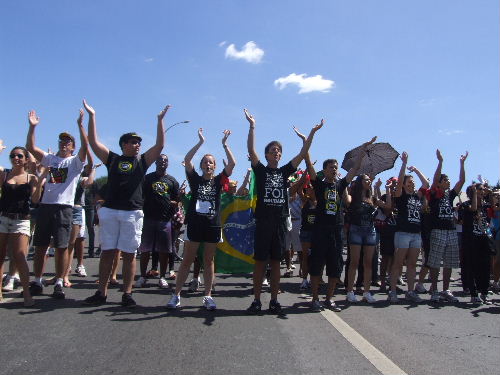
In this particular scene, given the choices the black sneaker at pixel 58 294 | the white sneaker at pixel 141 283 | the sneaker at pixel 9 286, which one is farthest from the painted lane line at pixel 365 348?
the sneaker at pixel 9 286

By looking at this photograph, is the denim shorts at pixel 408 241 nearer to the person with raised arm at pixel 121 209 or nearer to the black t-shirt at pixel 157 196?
the black t-shirt at pixel 157 196

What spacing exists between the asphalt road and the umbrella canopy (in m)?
2.47

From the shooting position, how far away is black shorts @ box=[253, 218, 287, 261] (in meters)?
5.43

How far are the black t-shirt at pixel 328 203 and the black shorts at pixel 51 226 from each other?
3.34 meters

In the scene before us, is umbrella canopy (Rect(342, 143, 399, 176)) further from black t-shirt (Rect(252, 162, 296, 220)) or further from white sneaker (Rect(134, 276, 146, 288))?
white sneaker (Rect(134, 276, 146, 288))

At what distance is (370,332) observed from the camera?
454 centimetres

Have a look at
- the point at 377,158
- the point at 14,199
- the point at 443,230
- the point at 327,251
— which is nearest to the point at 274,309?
the point at 327,251

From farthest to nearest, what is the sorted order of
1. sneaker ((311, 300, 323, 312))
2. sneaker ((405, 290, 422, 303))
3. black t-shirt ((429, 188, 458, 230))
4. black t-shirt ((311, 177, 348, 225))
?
black t-shirt ((429, 188, 458, 230)) < sneaker ((405, 290, 422, 303)) < black t-shirt ((311, 177, 348, 225)) < sneaker ((311, 300, 323, 312))

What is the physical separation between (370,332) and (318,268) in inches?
53.6

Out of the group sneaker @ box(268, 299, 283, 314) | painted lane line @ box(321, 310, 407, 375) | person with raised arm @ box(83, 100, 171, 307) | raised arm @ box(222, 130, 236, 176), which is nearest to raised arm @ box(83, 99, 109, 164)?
person with raised arm @ box(83, 100, 171, 307)

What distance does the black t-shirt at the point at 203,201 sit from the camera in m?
5.52

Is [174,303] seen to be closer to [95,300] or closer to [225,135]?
[95,300]

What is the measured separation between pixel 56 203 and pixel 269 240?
2.80 m

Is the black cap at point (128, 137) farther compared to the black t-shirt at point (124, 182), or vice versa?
the black cap at point (128, 137)
